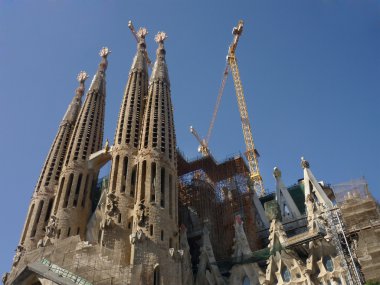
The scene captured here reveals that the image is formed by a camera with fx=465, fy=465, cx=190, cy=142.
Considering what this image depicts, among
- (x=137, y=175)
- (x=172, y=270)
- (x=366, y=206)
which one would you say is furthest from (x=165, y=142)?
(x=366, y=206)

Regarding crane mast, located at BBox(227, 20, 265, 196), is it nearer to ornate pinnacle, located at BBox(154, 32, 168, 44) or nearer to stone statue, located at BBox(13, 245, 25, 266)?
ornate pinnacle, located at BBox(154, 32, 168, 44)

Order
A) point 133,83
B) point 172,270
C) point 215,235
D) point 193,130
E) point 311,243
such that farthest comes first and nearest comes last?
point 193,130
point 133,83
point 215,235
point 311,243
point 172,270

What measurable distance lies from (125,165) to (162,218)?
255 inches

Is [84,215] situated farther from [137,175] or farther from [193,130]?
[193,130]

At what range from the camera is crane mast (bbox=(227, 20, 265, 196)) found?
60281 millimetres

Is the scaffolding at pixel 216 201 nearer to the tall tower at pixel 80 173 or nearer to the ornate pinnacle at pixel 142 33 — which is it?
the tall tower at pixel 80 173

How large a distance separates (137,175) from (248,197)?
415 inches

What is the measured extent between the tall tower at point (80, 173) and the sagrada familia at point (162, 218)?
0.09 meters

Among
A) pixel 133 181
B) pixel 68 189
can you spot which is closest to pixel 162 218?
pixel 133 181

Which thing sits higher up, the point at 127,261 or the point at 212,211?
the point at 212,211

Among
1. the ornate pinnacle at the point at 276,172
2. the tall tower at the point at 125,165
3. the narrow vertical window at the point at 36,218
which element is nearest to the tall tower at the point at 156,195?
the tall tower at the point at 125,165

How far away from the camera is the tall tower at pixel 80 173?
3478cm

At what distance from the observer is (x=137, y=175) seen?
32.3 m

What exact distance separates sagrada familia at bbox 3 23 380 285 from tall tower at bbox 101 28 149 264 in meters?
0.08
